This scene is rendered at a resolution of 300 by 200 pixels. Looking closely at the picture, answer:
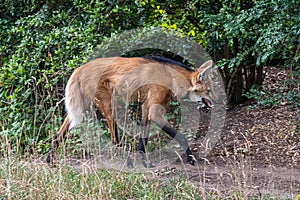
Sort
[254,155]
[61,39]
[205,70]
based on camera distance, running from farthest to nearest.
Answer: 1. [61,39]
2. [254,155]
3. [205,70]

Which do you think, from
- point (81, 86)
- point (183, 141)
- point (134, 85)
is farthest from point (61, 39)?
point (183, 141)

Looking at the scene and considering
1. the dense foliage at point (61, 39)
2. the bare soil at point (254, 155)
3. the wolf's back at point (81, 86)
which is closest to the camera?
the bare soil at point (254, 155)

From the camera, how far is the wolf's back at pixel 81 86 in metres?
5.93

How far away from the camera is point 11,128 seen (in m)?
6.61

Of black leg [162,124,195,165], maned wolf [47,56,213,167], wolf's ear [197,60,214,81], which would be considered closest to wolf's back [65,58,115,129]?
maned wolf [47,56,213,167]

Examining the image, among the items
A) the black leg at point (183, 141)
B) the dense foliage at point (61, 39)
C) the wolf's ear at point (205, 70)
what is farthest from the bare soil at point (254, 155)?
the wolf's ear at point (205, 70)

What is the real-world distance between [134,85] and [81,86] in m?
0.60

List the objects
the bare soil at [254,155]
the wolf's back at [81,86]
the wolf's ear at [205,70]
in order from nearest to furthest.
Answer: the bare soil at [254,155] < the wolf's ear at [205,70] < the wolf's back at [81,86]

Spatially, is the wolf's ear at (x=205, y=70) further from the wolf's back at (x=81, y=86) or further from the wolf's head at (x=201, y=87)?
the wolf's back at (x=81, y=86)

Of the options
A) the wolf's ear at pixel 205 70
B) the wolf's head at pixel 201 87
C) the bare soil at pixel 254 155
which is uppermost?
the wolf's ear at pixel 205 70

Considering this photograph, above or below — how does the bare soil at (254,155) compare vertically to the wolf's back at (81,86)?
below

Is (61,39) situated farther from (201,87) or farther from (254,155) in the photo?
(254,155)

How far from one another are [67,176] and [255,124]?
337cm

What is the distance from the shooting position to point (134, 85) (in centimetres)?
607
